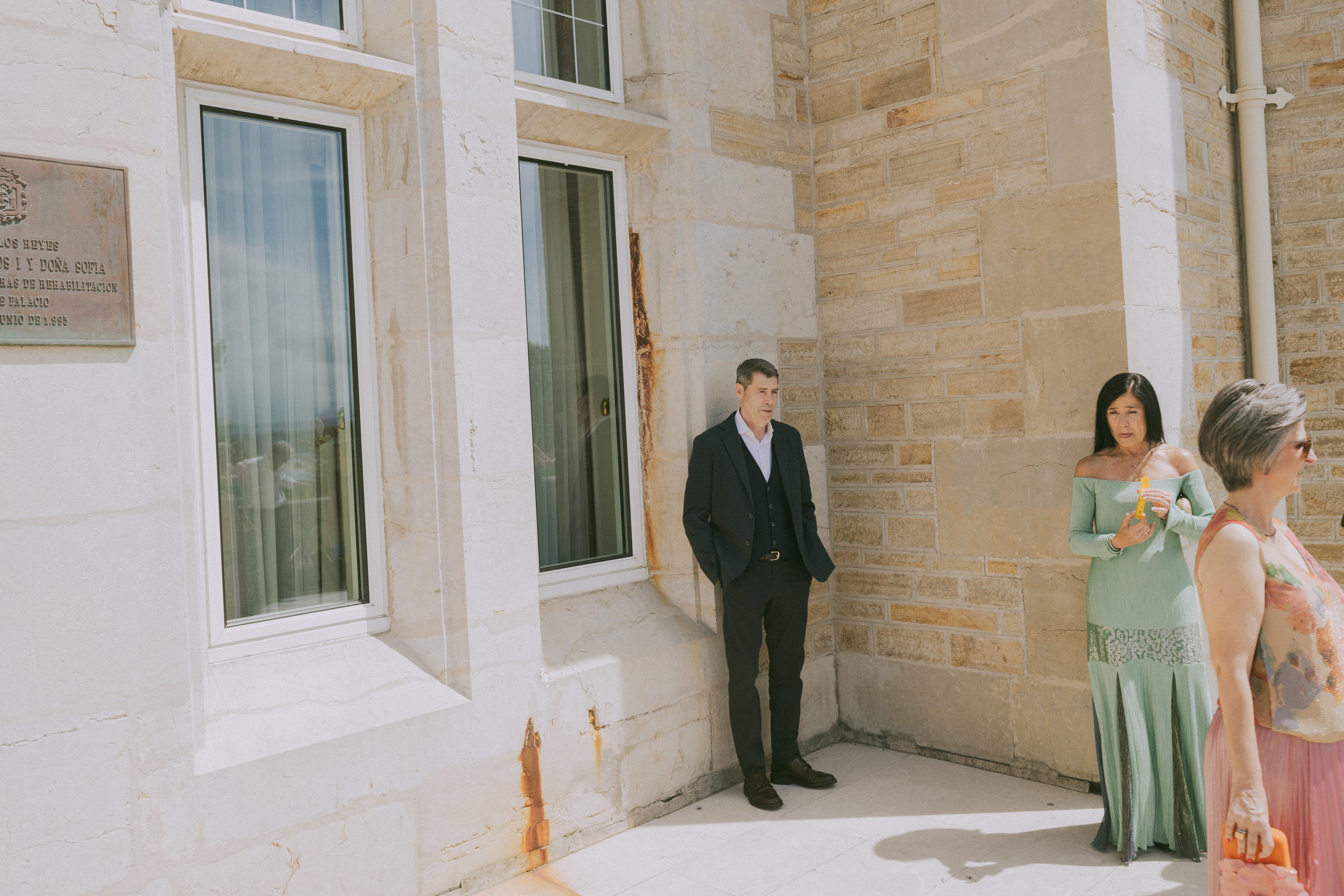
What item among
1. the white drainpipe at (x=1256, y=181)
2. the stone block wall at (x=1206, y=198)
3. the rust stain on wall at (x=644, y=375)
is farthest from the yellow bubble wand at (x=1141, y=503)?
the rust stain on wall at (x=644, y=375)

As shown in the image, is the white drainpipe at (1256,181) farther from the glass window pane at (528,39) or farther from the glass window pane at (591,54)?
the glass window pane at (528,39)

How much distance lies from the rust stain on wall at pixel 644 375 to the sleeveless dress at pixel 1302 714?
274cm

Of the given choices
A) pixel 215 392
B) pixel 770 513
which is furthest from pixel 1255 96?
pixel 215 392

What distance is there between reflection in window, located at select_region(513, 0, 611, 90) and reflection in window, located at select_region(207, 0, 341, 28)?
2.44 ft

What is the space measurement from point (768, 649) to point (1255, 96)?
3.41m

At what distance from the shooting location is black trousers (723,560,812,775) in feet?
14.1

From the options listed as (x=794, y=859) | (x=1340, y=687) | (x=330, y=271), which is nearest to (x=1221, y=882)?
(x=1340, y=687)

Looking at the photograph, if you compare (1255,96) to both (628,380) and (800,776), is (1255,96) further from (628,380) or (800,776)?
(800,776)

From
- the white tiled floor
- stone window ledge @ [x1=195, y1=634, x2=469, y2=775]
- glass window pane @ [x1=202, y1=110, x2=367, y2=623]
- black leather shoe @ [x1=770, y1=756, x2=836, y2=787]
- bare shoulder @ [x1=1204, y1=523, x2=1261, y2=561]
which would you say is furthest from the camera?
black leather shoe @ [x1=770, y1=756, x2=836, y2=787]

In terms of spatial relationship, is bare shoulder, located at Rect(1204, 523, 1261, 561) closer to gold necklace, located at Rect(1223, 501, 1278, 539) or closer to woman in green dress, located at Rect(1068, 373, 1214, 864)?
gold necklace, located at Rect(1223, 501, 1278, 539)

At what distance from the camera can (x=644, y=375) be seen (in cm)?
456

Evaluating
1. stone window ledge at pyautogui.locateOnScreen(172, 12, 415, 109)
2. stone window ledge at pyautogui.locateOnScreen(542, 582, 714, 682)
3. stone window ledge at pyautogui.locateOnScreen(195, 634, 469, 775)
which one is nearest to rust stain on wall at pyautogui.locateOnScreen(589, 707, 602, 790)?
stone window ledge at pyautogui.locateOnScreen(542, 582, 714, 682)

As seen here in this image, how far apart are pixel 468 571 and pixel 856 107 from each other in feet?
9.58

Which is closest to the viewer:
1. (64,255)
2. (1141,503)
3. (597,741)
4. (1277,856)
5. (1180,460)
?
(1277,856)
